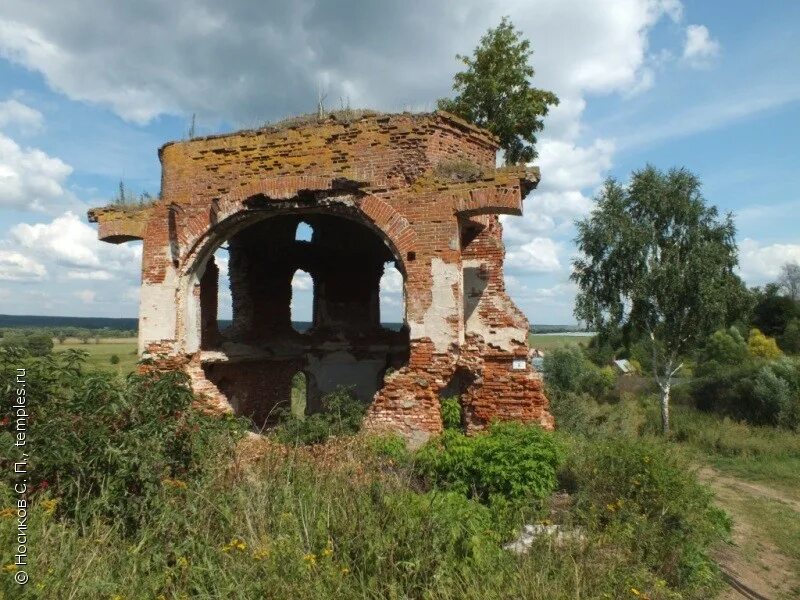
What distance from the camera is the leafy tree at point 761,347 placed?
29.4m

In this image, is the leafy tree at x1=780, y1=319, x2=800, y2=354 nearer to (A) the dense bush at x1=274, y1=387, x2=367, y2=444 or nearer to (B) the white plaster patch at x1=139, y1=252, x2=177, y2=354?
(A) the dense bush at x1=274, y1=387, x2=367, y2=444

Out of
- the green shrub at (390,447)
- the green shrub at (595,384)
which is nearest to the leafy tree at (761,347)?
the green shrub at (595,384)

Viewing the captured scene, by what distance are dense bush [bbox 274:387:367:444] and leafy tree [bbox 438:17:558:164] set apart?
8.53 meters

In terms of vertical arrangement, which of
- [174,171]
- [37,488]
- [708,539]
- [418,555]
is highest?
[174,171]

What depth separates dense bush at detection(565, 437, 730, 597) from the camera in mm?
5648

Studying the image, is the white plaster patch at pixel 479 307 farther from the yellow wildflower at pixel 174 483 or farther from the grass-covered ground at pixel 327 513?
the yellow wildflower at pixel 174 483

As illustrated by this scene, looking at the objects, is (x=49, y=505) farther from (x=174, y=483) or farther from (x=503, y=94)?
(x=503, y=94)

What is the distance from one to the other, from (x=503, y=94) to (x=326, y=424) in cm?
1014

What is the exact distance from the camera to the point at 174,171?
10414mm

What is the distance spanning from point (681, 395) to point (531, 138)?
13255 millimetres

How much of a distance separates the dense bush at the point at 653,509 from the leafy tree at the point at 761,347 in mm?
26004

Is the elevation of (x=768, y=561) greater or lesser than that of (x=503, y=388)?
lesser

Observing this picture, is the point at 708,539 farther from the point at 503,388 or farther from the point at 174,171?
the point at 174,171

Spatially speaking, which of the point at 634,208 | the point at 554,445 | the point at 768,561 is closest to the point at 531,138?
the point at 634,208
